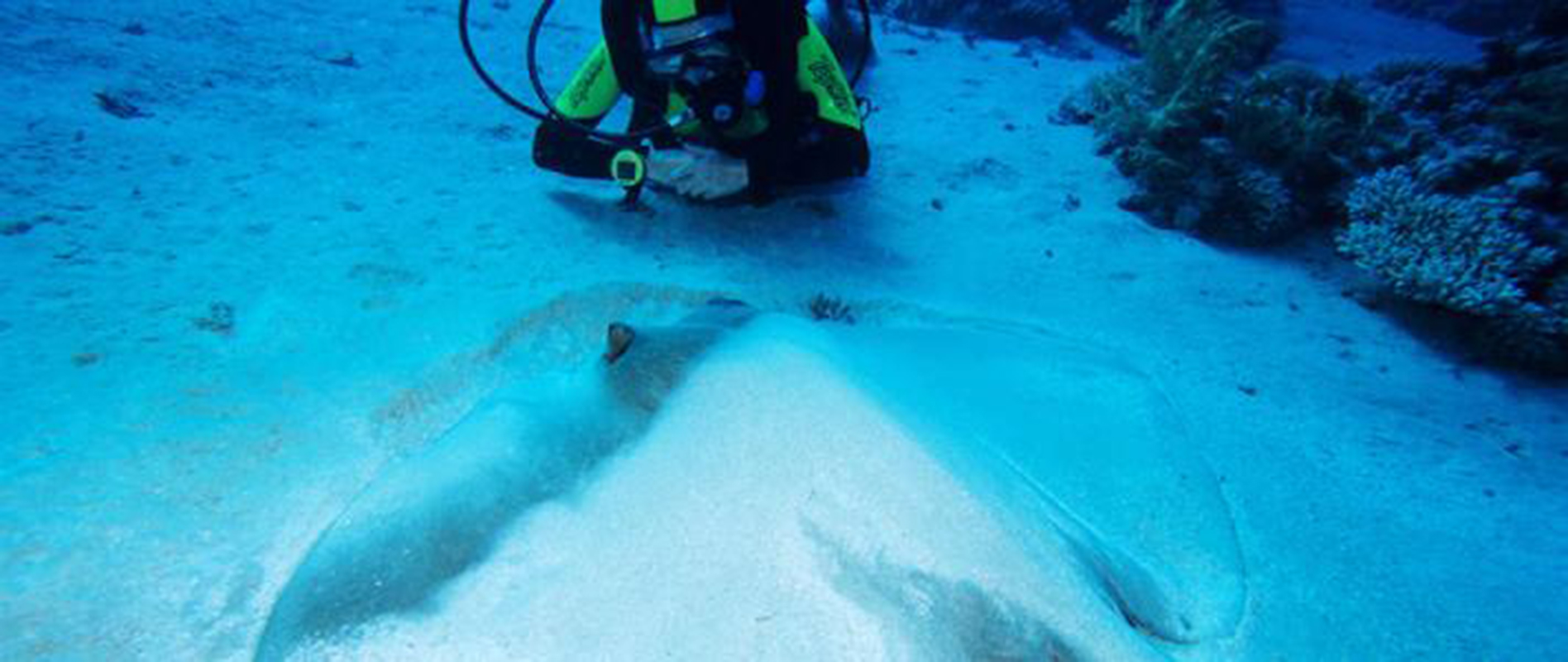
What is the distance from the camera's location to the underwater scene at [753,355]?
5.83 feet

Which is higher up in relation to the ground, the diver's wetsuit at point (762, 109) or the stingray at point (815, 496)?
the diver's wetsuit at point (762, 109)

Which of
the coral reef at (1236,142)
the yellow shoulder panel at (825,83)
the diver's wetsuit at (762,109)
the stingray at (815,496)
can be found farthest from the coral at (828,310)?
the coral reef at (1236,142)

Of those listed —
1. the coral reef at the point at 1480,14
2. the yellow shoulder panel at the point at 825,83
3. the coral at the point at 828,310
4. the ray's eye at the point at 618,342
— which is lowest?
the coral at the point at 828,310

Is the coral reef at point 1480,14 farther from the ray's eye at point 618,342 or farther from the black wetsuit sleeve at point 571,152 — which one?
the ray's eye at point 618,342

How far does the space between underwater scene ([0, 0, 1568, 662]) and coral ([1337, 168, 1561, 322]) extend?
4 centimetres

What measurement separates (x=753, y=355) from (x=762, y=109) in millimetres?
2709

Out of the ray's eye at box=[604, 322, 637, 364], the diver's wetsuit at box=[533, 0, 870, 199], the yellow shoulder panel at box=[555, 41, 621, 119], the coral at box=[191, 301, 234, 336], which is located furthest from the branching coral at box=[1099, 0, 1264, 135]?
the coral at box=[191, 301, 234, 336]

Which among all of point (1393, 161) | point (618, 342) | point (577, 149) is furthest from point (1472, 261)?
point (577, 149)

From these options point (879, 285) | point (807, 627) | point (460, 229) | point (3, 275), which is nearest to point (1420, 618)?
point (807, 627)

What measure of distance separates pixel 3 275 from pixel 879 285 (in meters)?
4.94

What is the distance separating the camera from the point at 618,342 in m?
2.57

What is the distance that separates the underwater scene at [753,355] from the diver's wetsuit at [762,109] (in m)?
0.03

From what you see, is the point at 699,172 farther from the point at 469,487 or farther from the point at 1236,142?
the point at 1236,142

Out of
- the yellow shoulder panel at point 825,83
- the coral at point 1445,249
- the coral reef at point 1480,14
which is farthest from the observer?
the coral reef at point 1480,14
